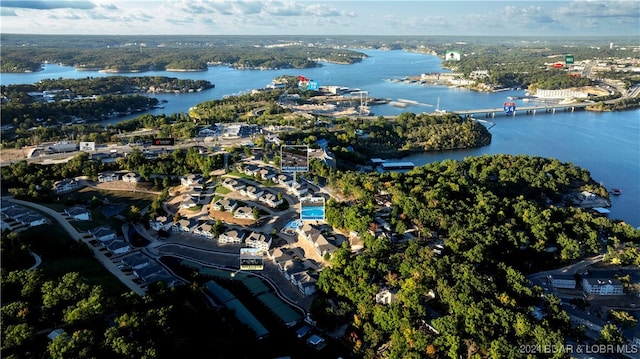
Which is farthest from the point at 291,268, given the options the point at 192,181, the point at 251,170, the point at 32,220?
the point at 32,220

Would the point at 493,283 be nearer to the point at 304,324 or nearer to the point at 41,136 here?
the point at 304,324

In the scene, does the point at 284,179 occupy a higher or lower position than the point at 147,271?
higher

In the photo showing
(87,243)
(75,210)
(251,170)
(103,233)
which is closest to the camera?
(87,243)

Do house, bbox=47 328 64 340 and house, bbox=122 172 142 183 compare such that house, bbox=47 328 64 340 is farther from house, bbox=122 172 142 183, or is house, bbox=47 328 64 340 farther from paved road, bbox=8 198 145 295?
house, bbox=122 172 142 183

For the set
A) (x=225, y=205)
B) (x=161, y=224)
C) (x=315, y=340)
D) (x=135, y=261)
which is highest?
(x=225, y=205)

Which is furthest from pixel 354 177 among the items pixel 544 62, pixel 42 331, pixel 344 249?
pixel 544 62

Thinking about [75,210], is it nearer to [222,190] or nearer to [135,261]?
[135,261]

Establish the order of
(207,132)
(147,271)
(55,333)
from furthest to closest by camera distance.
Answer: (207,132)
(147,271)
(55,333)

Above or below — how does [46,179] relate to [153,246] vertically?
above
